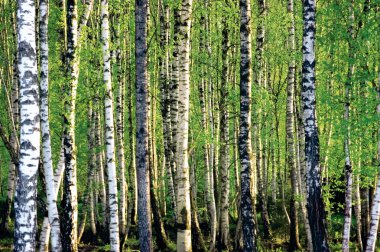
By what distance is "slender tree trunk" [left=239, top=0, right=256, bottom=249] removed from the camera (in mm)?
11914

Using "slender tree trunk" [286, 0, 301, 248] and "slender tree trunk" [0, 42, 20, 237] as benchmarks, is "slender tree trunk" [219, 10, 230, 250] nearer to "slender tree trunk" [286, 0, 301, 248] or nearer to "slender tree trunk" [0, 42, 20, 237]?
"slender tree trunk" [286, 0, 301, 248]

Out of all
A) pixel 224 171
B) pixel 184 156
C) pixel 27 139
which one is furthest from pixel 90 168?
pixel 27 139

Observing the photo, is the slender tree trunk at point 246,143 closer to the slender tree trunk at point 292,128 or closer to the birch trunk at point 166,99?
the slender tree trunk at point 292,128

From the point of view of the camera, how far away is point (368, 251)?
499 inches

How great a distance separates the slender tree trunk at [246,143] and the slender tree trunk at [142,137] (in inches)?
106

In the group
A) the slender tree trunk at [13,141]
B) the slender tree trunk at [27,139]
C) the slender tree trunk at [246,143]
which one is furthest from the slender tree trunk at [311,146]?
the slender tree trunk at [13,141]

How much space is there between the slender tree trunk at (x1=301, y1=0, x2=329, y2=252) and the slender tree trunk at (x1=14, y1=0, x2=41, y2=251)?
6826mm

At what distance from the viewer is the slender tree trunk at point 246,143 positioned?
11.9 meters

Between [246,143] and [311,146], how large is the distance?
168cm

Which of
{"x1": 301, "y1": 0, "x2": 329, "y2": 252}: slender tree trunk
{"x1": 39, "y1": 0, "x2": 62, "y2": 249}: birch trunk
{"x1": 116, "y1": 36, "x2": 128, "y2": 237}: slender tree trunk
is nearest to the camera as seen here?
{"x1": 301, "y1": 0, "x2": 329, "y2": 252}: slender tree trunk

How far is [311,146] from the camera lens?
11.6 meters

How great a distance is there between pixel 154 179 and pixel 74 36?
358 inches

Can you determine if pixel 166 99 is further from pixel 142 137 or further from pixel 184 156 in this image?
pixel 142 137

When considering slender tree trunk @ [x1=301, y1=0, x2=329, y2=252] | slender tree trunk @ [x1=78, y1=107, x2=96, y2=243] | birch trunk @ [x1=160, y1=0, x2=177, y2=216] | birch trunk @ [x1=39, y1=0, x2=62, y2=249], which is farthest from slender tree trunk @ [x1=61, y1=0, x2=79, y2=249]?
slender tree trunk @ [x1=78, y1=107, x2=96, y2=243]
